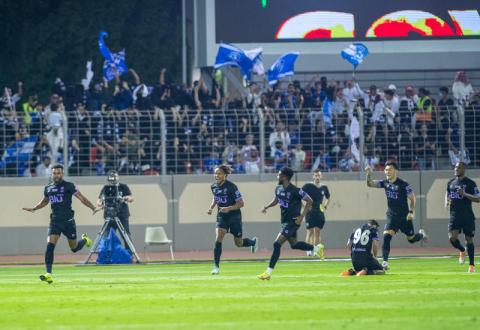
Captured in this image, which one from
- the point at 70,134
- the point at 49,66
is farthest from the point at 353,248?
the point at 49,66

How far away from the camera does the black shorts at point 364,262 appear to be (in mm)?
20797

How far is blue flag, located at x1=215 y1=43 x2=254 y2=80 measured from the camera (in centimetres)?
3319

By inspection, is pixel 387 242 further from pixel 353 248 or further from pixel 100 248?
pixel 100 248

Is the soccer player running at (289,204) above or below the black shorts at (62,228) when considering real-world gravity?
above

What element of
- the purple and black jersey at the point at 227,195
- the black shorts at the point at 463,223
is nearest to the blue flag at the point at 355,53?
the black shorts at the point at 463,223

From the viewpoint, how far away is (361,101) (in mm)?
33031

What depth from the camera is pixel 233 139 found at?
104 feet

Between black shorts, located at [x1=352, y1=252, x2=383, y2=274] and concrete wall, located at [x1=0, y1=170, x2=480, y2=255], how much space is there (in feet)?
37.1

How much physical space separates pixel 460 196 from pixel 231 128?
9.45 meters

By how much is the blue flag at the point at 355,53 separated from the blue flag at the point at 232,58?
96.3 inches

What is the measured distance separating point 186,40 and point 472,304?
27.3m

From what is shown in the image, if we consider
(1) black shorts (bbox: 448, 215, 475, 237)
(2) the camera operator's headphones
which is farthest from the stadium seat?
(1) black shorts (bbox: 448, 215, 475, 237)

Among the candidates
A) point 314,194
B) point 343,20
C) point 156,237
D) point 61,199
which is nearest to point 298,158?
point 314,194

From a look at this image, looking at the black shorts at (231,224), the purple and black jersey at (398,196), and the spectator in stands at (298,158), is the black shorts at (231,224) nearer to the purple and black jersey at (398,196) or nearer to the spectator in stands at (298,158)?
the purple and black jersey at (398,196)
